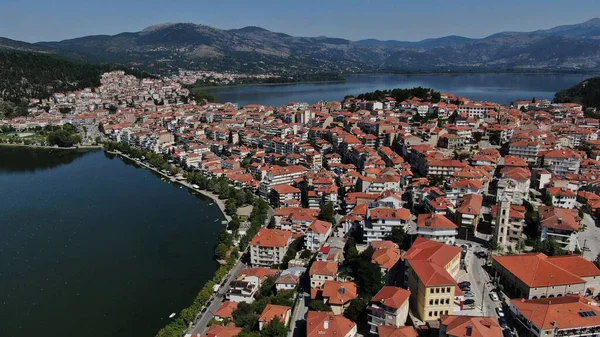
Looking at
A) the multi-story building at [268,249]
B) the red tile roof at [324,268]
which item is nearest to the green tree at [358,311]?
the red tile roof at [324,268]

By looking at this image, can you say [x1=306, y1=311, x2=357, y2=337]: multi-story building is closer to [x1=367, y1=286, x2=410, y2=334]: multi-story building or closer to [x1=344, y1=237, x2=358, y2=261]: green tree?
[x1=367, y1=286, x2=410, y2=334]: multi-story building

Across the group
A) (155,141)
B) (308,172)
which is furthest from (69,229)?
(155,141)

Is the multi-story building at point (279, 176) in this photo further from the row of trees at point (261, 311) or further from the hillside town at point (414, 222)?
the row of trees at point (261, 311)

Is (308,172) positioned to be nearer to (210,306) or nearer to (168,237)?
(168,237)

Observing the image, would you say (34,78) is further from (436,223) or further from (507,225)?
(507,225)

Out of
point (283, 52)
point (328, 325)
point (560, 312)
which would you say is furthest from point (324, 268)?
point (283, 52)

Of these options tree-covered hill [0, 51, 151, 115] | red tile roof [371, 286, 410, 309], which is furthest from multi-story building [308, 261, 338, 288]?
tree-covered hill [0, 51, 151, 115]
